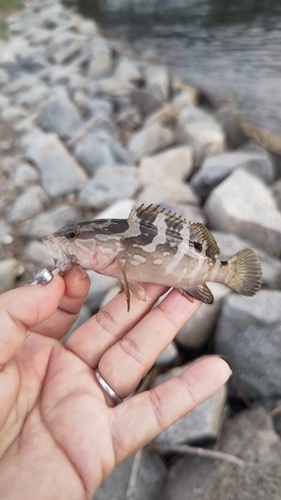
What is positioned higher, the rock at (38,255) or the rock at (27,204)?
the rock at (27,204)

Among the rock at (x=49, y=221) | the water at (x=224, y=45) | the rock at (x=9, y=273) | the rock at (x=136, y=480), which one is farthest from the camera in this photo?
the water at (x=224, y=45)

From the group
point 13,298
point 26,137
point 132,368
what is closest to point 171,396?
point 132,368

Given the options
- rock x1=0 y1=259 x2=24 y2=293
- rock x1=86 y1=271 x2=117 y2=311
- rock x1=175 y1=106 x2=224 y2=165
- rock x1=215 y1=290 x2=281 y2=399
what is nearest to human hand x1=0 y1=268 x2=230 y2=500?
rock x1=215 y1=290 x2=281 y2=399

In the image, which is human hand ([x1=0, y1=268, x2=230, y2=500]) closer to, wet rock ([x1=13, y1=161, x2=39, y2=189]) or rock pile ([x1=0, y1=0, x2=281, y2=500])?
rock pile ([x1=0, y1=0, x2=281, y2=500])

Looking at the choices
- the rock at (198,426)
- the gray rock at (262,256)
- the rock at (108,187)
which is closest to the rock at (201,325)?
the gray rock at (262,256)

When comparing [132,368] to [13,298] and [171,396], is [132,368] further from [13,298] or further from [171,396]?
[13,298]

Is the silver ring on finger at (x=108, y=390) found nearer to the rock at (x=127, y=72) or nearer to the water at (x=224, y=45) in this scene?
the water at (x=224, y=45)

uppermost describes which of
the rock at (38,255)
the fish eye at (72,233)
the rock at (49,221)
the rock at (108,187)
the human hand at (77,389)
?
the fish eye at (72,233)
